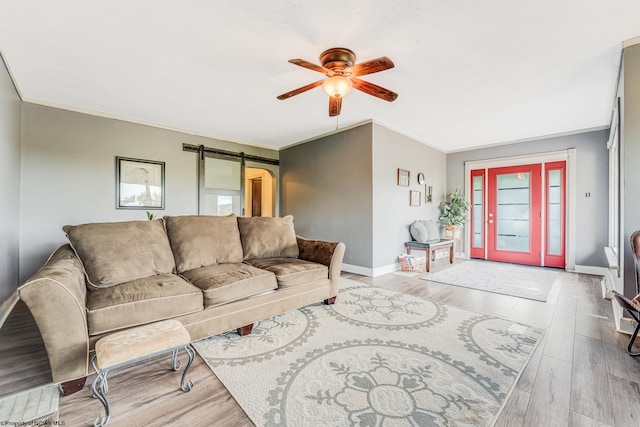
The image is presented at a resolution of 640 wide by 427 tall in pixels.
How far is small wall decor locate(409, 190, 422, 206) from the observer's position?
16.9 ft

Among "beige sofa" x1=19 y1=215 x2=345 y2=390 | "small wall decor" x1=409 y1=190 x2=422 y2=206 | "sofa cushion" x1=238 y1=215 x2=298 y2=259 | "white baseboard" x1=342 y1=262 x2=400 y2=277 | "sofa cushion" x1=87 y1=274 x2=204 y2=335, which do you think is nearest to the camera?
"beige sofa" x1=19 y1=215 x2=345 y2=390

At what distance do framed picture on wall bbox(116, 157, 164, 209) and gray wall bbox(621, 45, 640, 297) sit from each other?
A: 230 inches

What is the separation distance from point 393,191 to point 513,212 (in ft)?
9.32

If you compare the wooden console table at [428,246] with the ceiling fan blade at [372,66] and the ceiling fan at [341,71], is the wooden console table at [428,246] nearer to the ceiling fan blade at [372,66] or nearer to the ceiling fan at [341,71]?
the ceiling fan at [341,71]

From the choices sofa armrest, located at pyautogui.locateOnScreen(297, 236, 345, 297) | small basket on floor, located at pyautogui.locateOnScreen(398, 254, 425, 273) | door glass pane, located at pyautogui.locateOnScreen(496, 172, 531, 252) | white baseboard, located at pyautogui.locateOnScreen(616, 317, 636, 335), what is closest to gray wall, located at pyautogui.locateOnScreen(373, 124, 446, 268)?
small basket on floor, located at pyautogui.locateOnScreen(398, 254, 425, 273)

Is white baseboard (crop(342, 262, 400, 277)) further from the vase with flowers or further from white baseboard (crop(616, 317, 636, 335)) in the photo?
white baseboard (crop(616, 317, 636, 335))

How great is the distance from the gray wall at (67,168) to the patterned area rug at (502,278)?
5.00 meters

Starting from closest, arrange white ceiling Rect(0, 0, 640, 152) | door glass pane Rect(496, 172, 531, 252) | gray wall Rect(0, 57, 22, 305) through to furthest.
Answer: white ceiling Rect(0, 0, 640, 152) → gray wall Rect(0, 57, 22, 305) → door glass pane Rect(496, 172, 531, 252)

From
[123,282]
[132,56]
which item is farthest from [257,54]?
[123,282]

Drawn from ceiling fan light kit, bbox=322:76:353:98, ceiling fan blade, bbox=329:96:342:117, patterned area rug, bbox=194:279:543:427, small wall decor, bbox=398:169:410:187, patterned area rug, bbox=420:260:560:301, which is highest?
ceiling fan light kit, bbox=322:76:353:98

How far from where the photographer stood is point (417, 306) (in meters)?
2.95

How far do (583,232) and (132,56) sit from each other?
705cm

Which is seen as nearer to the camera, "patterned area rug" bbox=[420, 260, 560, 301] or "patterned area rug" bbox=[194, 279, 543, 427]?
"patterned area rug" bbox=[194, 279, 543, 427]

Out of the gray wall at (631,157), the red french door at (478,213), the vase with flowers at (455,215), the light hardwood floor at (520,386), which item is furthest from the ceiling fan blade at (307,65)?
the red french door at (478,213)
